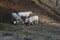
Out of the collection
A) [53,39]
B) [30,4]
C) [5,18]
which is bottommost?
[53,39]

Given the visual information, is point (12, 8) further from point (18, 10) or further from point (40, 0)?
point (40, 0)

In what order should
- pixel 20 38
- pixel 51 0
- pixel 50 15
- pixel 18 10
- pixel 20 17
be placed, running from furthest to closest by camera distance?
pixel 51 0 < pixel 50 15 < pixel 18 10 < pixel 20 17 < pixel 20 38

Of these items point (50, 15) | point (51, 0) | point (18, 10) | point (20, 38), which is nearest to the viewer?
point (20, 38)

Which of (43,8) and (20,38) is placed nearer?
(20,38)

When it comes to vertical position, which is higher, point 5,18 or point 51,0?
point 51,0

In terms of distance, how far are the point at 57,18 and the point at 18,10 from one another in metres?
4.40

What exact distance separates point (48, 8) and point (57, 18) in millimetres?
2331

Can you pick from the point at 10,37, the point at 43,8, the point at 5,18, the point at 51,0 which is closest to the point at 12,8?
the point at 5,18

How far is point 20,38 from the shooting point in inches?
438

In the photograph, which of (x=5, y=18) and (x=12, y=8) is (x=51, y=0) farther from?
(x=5, y=18)

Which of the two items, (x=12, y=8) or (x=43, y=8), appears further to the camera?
(x=43, y=8)

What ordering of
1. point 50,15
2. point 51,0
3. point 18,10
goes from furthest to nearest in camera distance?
point 51,0 < point 50,15 < point 18,10

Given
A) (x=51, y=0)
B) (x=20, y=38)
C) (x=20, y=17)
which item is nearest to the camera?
(x=20, y=38)

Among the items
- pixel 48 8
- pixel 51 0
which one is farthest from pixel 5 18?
pixel 51 0
